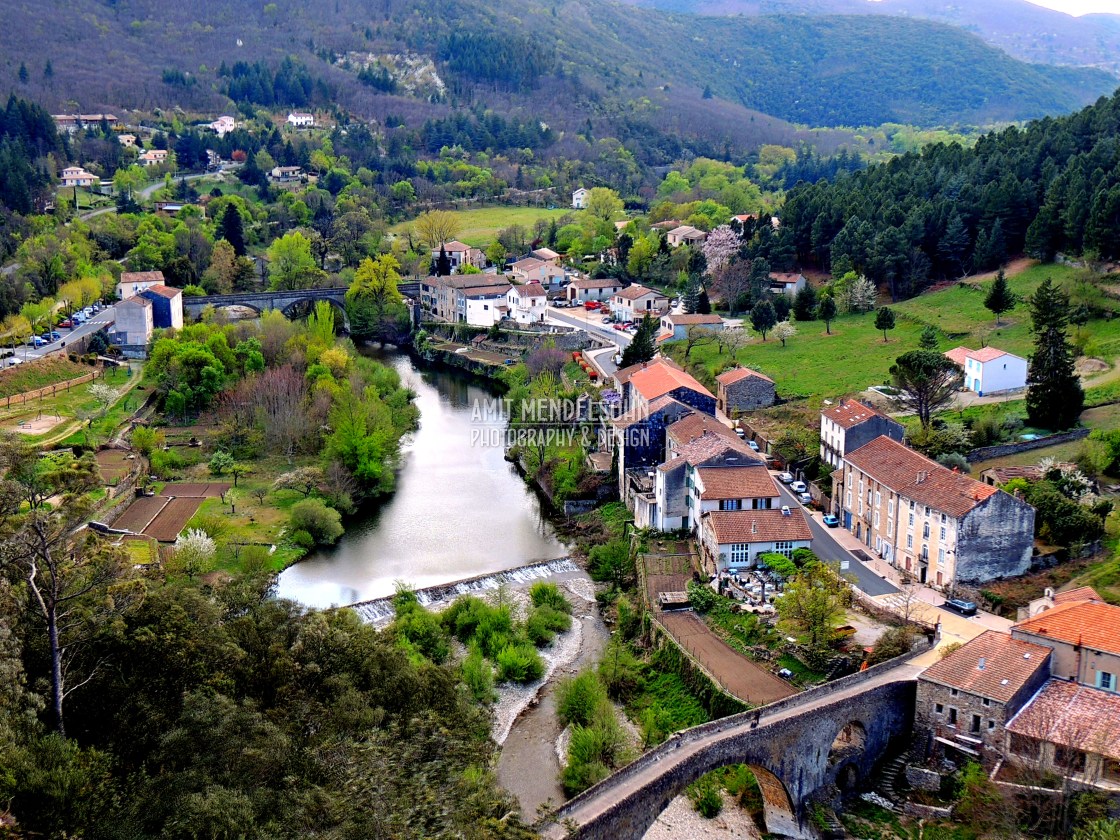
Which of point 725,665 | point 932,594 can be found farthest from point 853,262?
point 725,665

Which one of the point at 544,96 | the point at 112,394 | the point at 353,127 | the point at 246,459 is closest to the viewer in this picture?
the point at 246,459

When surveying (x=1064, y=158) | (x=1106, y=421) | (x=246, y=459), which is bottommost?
(x=246, y=459)

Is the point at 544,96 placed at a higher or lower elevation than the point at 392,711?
higher

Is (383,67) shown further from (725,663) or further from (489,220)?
(725,663)

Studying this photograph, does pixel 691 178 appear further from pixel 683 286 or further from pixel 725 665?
pixel 725 665

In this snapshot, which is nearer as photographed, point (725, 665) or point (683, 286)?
point (725, 665)

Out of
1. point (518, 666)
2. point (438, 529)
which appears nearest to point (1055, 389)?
point (518, 666)

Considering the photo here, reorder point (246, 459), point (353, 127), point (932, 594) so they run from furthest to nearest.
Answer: point (353, 127)
point (246, 459)
point (932, 594)

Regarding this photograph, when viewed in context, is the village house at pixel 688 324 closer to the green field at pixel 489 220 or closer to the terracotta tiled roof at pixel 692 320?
the terracotta tiled roof at pixel 692 320
